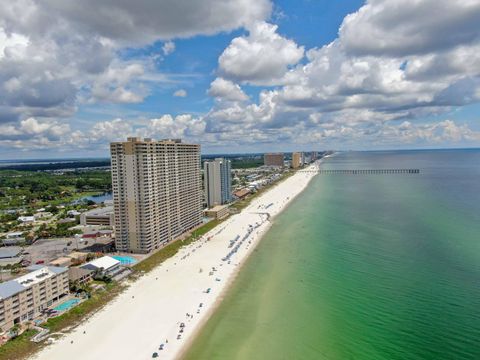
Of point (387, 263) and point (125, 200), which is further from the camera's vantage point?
point (125, 200)

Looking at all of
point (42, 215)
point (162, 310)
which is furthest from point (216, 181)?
point (162, 310)

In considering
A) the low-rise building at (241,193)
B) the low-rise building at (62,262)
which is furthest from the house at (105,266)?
the low-rise building at (241,193)

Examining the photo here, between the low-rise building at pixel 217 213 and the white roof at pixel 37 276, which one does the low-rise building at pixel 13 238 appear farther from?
the low-rise building at pixel 217 213

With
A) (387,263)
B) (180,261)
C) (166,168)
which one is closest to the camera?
(387,263)

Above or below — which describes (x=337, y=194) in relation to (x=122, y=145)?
below

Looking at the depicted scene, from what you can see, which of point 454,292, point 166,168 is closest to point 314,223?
point 166,168

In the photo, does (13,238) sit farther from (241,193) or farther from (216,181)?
(241,193)

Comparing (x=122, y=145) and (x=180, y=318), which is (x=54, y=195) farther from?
(x=180, y=318)
